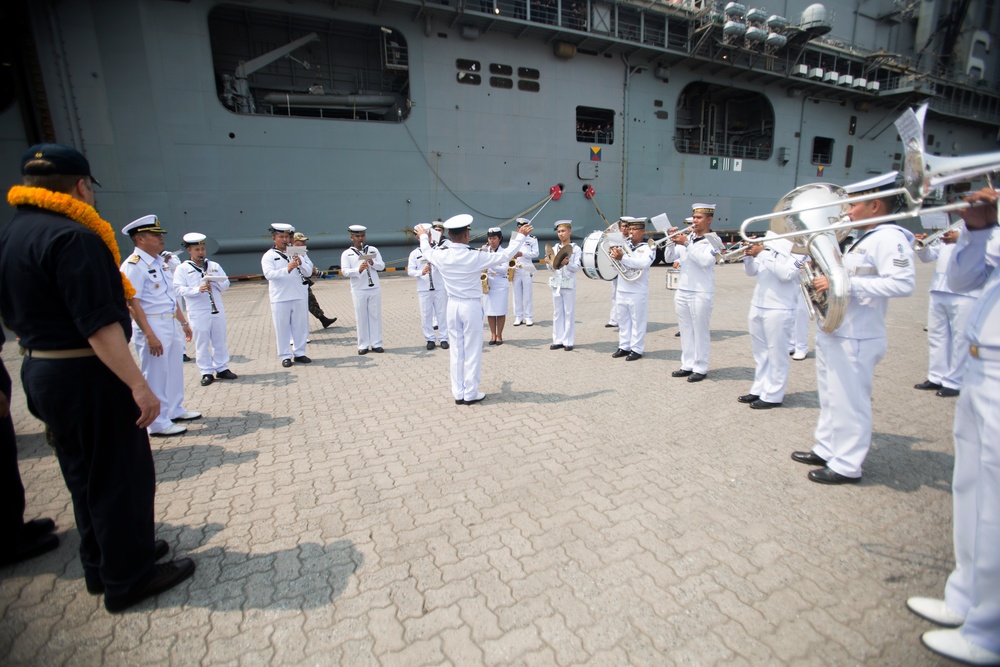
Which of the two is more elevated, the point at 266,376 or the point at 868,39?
the point at 868,39

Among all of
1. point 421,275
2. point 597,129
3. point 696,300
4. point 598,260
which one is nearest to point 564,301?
point 598,260

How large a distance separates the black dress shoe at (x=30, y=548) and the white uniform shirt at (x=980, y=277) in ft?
16.2

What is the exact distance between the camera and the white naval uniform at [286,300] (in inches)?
268

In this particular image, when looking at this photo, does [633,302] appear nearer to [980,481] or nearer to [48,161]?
[980,481]

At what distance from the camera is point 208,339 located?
621 centimetres

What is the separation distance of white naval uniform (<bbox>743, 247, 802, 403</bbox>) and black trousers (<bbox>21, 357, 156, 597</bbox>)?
16.5ft

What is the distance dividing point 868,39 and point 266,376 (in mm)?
33967

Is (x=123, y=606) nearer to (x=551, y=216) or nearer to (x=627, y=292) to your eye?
(x=627, y=292)

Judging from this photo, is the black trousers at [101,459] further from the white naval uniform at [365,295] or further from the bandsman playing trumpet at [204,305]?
the white naval uniform at [365,295]

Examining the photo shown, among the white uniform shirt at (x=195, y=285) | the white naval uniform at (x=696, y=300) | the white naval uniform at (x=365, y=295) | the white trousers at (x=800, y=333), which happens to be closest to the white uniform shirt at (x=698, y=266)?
the white naval uniform at (x=696, y=300)

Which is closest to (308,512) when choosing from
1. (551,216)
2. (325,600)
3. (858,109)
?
(325,600)

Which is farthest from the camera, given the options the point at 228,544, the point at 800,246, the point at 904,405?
the point at 904,405

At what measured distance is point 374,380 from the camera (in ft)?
20.0

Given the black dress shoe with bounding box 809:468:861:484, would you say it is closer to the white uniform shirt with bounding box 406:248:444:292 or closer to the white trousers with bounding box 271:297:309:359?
the white uniform shirt with bounding box 406:248:444:292
